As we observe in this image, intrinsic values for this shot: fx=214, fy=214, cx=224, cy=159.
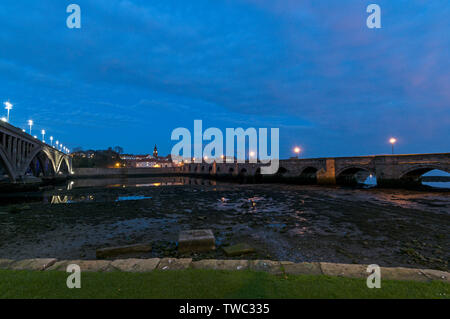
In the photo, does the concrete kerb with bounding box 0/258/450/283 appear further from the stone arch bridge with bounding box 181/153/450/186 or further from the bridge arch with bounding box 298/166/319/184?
the bridge arch with bounding box 298/166/319/184

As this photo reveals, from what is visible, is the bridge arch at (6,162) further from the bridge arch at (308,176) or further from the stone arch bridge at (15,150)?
the bridge arch at (308,176)

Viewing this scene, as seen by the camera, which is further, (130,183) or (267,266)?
(130,183)

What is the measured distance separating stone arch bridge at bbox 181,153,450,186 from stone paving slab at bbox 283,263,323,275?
107ft

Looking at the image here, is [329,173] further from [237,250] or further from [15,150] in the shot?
[15,150]

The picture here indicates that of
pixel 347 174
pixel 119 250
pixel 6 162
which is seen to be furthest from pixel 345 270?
pixel 6 162

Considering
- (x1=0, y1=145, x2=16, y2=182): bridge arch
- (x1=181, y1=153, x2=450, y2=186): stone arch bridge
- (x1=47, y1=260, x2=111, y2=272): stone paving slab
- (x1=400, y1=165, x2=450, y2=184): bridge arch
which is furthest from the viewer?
(x1=0, y1=145, x2=16, y2=182): bridge arch

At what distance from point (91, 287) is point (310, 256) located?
6640mm

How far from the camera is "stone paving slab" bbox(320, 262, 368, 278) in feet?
14.9

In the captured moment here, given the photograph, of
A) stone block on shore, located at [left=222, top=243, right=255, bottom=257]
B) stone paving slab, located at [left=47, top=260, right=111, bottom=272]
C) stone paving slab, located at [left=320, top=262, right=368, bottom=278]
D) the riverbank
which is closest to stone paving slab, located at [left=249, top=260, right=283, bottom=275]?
the riverbank

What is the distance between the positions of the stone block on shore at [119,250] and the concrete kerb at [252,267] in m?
2.22

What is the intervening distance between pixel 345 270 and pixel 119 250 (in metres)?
7.15

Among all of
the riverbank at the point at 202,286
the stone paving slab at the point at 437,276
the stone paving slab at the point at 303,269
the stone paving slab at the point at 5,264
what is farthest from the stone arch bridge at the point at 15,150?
the stone paving slab at the point at 437,276

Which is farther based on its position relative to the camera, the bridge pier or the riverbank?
the bridge pier

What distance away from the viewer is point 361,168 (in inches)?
1388
